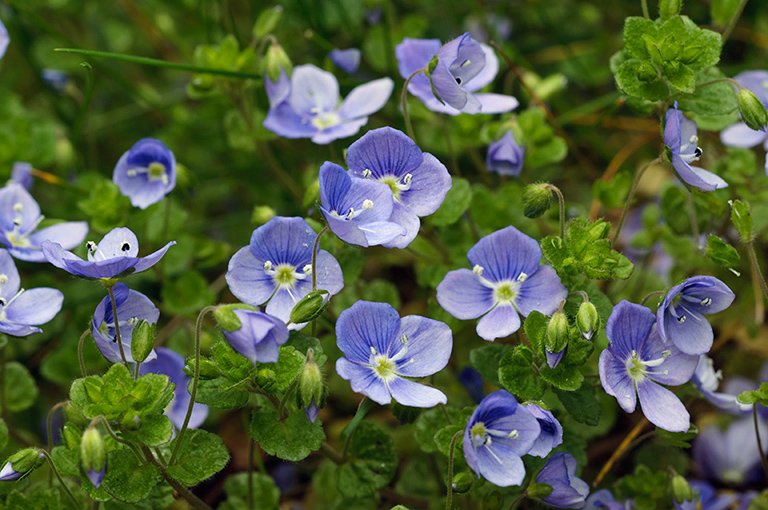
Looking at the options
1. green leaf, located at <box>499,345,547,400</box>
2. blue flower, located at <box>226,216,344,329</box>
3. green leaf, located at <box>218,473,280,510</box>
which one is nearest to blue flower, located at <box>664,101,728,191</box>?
green leaf, located at <box>499,345,547,400</box>

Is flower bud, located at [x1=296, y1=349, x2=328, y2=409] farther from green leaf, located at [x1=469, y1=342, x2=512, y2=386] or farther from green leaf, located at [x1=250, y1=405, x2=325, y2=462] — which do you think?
green leaf, located at [x1=469, y1=342, x2=512, y2=386]

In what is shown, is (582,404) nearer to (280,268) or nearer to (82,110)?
(280,268)

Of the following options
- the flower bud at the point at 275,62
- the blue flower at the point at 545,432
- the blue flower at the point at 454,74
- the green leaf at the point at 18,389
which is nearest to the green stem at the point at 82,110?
the flower bud at the point at 275,62

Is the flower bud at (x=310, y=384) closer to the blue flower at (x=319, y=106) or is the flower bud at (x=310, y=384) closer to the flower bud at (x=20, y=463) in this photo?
the flower bud at (x=20, y=463)

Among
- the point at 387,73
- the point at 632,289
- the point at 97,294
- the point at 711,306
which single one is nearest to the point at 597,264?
the point at 711,306

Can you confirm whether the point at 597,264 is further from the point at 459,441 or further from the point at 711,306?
the point at 459,441

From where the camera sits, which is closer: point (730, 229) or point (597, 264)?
point (597, 264)
